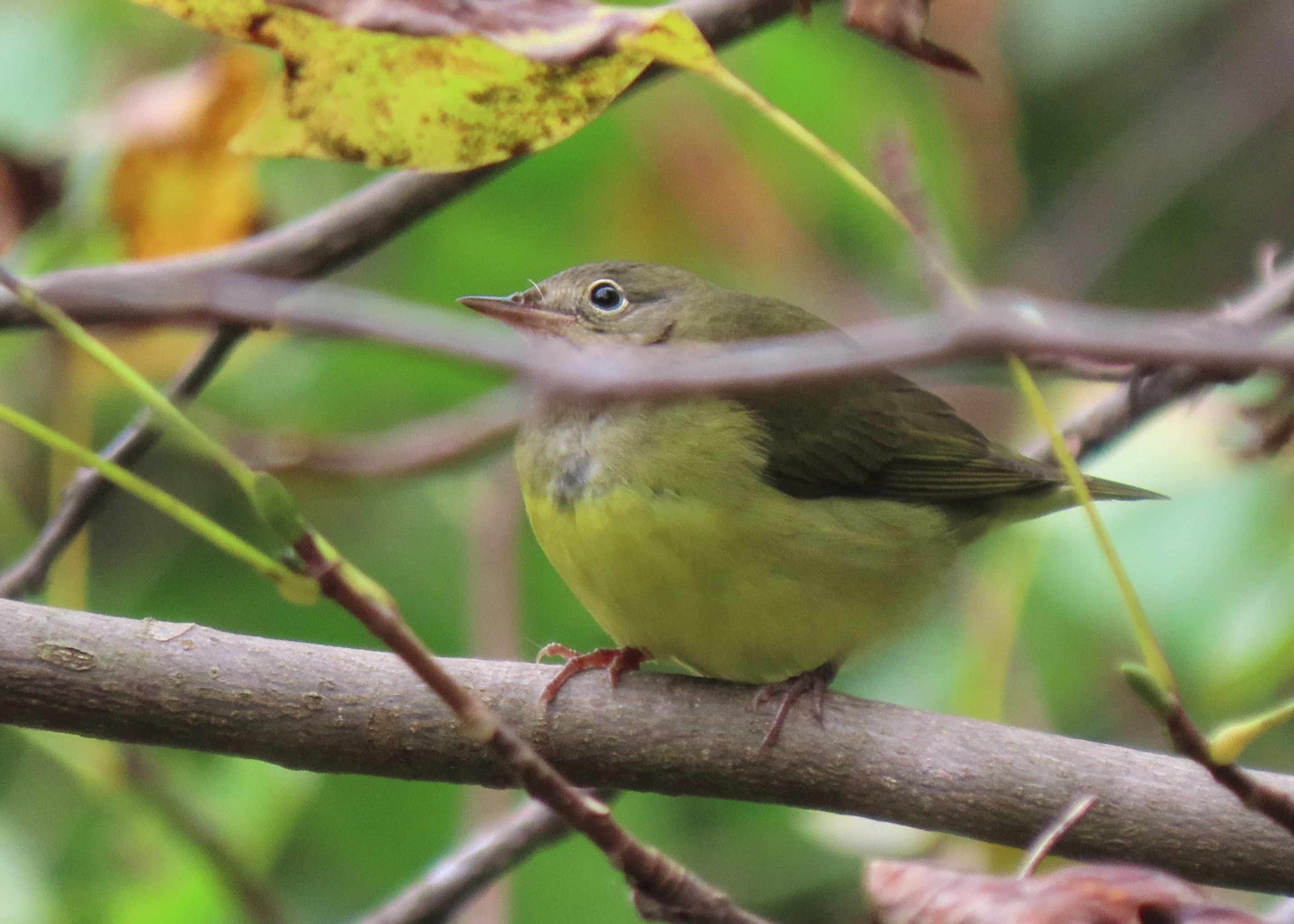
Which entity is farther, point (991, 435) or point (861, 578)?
point (991, 435)

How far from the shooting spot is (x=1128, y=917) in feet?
4.49

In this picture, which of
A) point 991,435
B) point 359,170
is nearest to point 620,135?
point 359,170

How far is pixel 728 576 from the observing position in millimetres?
3529

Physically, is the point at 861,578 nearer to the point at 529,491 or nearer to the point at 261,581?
the point at 529,491

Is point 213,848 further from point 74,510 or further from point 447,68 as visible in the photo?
point 447,68

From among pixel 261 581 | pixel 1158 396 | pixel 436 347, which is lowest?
pixel 436 347

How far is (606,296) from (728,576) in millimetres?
1327

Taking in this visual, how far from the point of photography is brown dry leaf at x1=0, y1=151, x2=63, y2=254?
3.46 meters

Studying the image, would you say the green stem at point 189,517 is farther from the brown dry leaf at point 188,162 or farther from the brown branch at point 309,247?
the brown dry leaf at point 188,162

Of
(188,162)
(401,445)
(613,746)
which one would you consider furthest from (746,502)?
(188,162)

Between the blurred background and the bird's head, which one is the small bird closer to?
the bird's head

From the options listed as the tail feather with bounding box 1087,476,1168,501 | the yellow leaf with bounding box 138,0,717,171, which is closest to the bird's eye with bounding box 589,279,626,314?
the tail feather with bounding box 1087,476,1168,501

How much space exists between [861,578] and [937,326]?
280 centimetres

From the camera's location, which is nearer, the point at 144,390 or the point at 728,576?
the point at 144,390
